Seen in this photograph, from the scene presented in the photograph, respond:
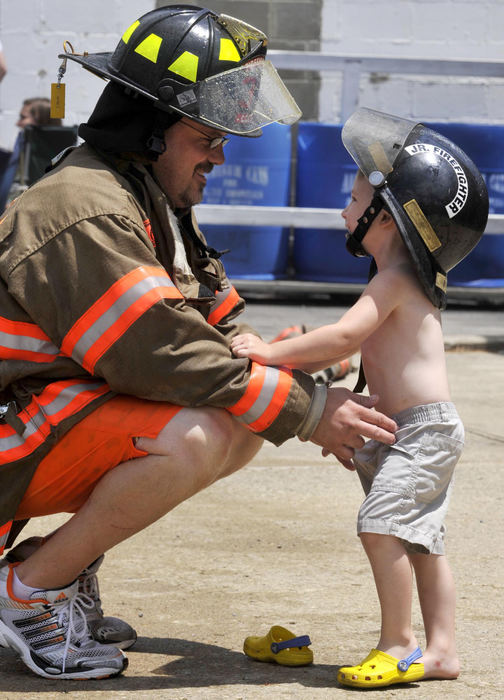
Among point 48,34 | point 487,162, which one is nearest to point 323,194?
point 487,162

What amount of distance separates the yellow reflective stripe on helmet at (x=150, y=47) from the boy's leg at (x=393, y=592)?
4.36 ft

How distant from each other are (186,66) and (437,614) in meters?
1.50

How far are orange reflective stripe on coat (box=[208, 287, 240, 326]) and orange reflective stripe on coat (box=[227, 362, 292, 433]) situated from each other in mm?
558

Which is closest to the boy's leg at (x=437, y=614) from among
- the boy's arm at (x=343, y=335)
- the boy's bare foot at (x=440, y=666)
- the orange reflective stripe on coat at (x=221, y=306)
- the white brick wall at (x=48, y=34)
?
the boy's bare foot at (x=440, y=666)

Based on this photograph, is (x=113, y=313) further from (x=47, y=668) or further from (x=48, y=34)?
(x=48, y=34)

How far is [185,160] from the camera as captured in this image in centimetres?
324

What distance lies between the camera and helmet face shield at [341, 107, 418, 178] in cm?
307

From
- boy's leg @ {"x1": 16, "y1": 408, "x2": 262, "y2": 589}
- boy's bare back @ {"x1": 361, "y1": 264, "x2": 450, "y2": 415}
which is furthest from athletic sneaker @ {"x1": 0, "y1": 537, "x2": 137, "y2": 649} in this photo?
boy's bare back @ {"x1": 361, "y1": 264, "x2": 450, "y2": 415}

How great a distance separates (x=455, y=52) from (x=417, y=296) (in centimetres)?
1065

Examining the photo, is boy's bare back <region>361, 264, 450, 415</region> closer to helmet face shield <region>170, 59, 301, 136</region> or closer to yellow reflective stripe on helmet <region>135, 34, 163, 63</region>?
helmet face shield <region>170, 59, 301, 136</region>

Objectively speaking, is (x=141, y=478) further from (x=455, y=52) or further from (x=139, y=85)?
(x=455, y=52)

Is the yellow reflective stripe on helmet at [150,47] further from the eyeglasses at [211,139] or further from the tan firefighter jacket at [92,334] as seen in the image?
the tan firefighter jacket at [92,334]

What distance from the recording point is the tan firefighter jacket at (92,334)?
9.22 ft

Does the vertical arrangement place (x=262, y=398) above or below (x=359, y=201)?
below
